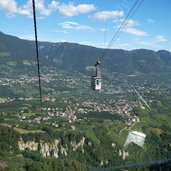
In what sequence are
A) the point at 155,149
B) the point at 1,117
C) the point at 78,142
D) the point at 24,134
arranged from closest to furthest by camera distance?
1. the point at 24,134
2. the point at 78,142
3. the point at 155,149
4. the point at 1,117

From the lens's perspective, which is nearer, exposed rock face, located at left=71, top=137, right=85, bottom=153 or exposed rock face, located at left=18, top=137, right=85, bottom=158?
exposed rock face, located at left=18, top=137, right=85, bottom=158

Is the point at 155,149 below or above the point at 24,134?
below

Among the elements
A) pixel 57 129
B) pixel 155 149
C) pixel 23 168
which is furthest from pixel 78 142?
pixel 23 168

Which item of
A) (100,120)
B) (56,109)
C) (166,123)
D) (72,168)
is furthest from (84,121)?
(72,168)

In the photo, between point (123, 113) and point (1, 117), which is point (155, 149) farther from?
point (1, 117)

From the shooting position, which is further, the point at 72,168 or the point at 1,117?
the point at 1,117

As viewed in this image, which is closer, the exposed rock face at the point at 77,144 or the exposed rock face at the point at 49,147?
the exposed rock face at the point at 49,147

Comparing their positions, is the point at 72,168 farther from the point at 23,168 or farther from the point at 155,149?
the point at 155,149

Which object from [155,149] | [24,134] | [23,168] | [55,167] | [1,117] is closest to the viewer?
[23,168]
